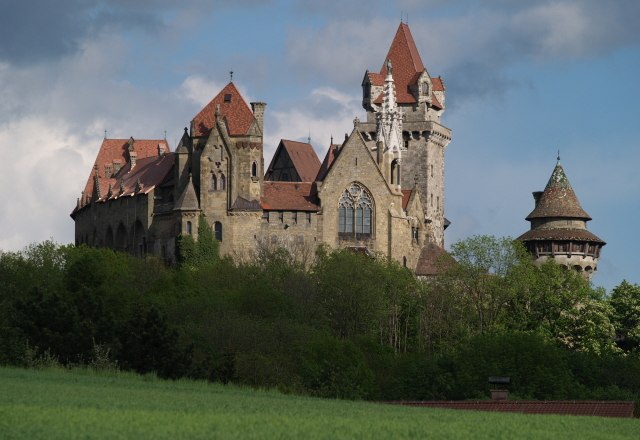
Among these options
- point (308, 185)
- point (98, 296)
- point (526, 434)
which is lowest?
point (526, 434)

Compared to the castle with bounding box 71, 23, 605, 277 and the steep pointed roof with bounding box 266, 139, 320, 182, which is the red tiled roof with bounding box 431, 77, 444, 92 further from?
the steep pointed roof with bounding box 266, 139, 320, 182

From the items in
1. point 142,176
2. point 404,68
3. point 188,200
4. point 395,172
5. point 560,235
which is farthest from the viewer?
point 404,68

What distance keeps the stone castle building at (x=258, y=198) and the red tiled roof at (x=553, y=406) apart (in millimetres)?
55960

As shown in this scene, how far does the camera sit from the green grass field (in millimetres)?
49125

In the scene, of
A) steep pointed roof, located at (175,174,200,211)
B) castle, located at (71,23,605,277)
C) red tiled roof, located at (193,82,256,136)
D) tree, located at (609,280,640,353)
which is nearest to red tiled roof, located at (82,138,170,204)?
castle, located at (71,23,605,277)

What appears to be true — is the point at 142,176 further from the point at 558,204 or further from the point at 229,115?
the point at 558,204

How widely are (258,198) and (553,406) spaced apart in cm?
5906

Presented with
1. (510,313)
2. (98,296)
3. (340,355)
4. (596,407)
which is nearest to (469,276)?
(510,313)

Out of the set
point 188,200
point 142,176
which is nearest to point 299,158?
point 142,176

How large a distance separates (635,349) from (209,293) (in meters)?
24.8

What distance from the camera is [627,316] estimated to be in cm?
12288

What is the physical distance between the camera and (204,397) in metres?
61.6

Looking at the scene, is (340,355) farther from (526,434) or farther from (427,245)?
Result: (526,434)

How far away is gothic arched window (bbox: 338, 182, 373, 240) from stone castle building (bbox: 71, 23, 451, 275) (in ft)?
0.21
